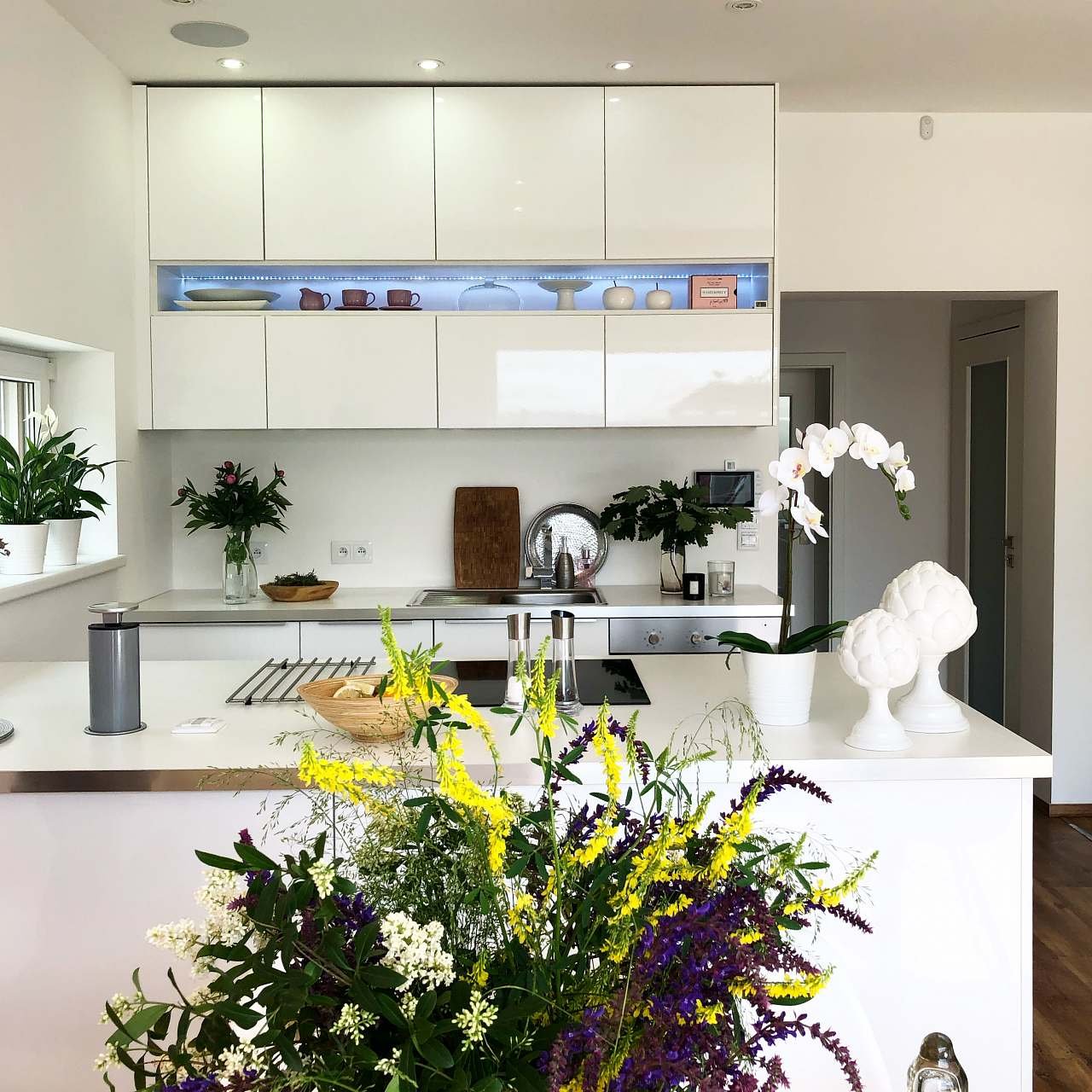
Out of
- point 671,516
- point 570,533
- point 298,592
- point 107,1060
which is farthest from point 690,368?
point 107,1060

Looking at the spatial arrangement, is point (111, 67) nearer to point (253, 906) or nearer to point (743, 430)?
point (743, 430)

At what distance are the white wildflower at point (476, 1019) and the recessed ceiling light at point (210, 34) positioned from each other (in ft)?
11.6

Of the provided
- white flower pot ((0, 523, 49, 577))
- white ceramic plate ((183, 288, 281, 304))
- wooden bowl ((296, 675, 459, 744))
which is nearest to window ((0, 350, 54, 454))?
white flower pot ((0, 523, 49, 577))

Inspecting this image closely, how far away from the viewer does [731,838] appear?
70 cm

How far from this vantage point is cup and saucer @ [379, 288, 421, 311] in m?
4.25

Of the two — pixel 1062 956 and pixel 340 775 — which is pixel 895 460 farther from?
pixel 1062 956

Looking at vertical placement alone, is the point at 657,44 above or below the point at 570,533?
above

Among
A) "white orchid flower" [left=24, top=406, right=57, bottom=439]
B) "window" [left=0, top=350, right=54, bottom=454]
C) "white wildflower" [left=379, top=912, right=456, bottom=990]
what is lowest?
"white wildflower" [left=379, top=912, right=456, bottom=990]

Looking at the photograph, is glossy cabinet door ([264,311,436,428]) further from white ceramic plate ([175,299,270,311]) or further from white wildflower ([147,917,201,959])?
white wildflower ([147,917,201,959])

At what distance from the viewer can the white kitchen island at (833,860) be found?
202 cm

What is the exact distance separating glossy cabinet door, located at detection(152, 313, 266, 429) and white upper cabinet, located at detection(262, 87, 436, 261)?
0.32 metres

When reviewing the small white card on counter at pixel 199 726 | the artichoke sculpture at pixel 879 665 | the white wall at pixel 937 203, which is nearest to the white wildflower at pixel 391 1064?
the artichoke sculpture at pixel 879 665

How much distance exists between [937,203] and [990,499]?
66.2 inches

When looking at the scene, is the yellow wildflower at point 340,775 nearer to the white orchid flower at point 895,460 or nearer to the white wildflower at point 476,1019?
the white wildflower at point 476,1019
